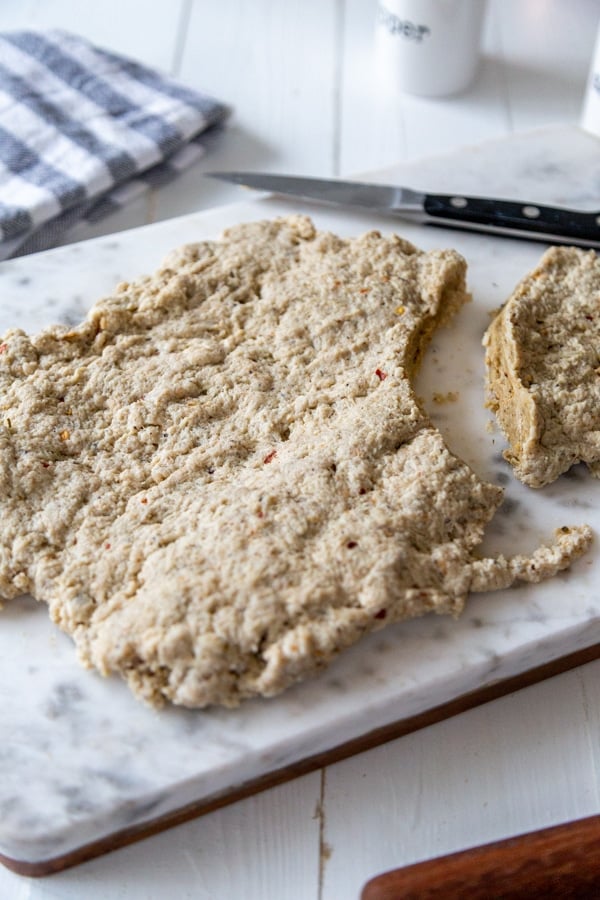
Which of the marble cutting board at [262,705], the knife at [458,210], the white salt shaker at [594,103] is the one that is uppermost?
the white salt shaker at [594,103]

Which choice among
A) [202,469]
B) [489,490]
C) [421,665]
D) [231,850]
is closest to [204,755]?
[231,850]

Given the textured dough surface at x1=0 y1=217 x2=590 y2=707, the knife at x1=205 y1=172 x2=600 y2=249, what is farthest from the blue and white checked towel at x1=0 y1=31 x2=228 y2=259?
the textured dough surface at x1=0 y1=217 x2=590 y2=707

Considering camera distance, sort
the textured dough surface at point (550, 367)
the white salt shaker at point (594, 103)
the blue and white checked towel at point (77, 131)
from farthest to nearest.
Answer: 1. the white salt shaker at point (594, 103)
2. the blue and white checked towel at point (77, 131)
3. the textured dough surface at point (550, 367)

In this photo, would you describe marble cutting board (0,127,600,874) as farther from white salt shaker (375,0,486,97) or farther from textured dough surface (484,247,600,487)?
white salt shaker (375,0,486,97)

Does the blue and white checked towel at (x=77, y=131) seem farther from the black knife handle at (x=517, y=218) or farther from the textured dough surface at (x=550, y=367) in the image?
the textured dough surface at (x=550, y=367)

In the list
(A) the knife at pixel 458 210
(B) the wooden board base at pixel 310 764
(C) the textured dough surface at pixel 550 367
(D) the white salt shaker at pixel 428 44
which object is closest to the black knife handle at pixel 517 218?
(A) the knife at pixel 458 210

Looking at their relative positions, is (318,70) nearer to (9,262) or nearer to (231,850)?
(9,262)
